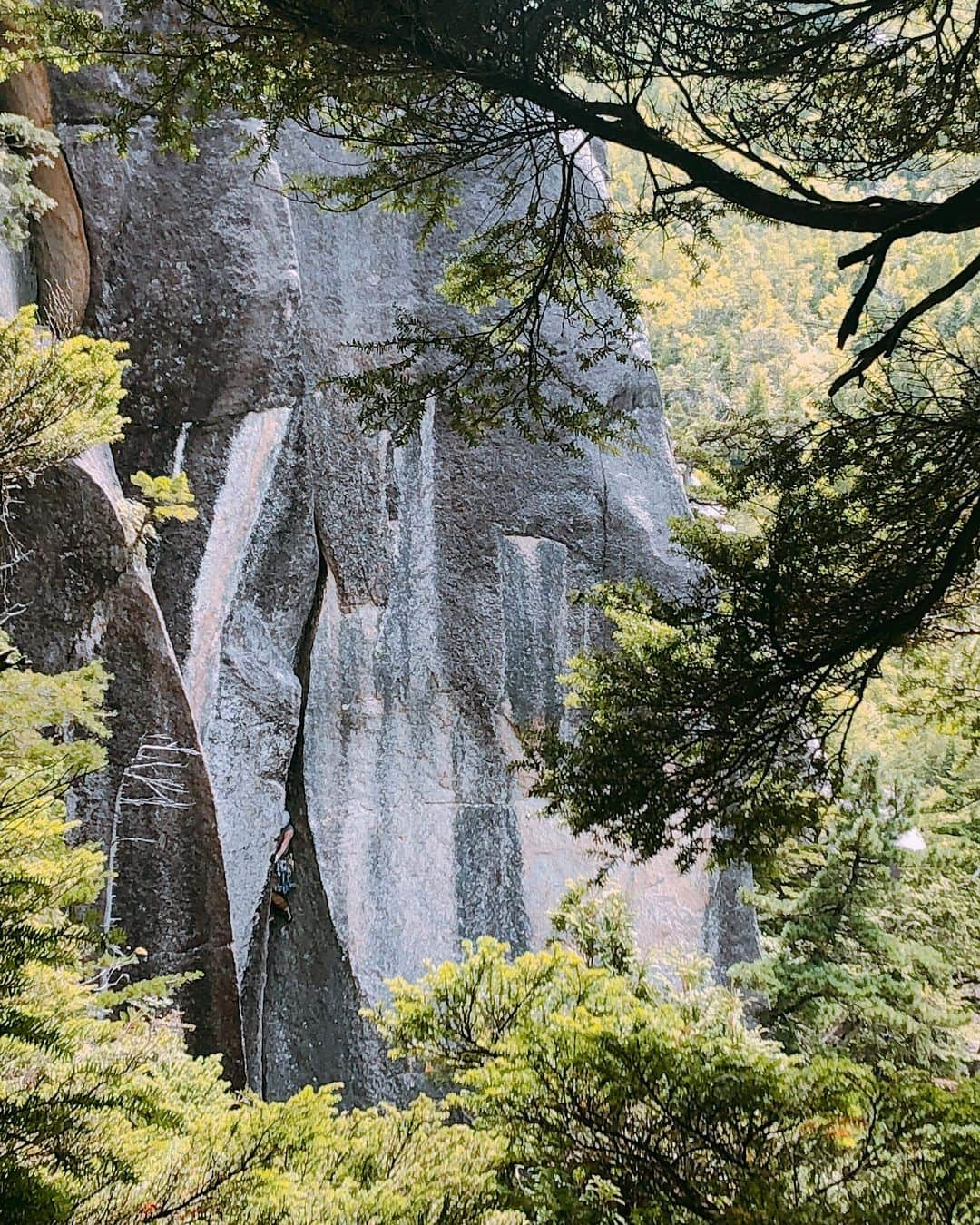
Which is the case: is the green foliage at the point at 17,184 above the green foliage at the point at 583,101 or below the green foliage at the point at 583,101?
above

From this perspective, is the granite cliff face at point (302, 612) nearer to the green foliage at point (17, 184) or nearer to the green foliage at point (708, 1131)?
the green foliage at point (17, 184)

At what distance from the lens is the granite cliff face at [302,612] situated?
6.77 m

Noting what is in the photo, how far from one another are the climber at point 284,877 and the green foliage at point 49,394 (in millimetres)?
5748

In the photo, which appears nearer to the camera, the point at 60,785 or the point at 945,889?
the point at 60,785

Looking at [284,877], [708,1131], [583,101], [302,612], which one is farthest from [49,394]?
[284,877]

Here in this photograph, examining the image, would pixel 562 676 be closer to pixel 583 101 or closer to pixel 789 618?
pixel 789 618

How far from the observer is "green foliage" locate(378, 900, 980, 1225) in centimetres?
236

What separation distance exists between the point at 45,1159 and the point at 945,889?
401 inches

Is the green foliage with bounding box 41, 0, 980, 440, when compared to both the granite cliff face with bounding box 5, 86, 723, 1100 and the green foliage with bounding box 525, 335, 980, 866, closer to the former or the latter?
the green foliage with bounding box 525, 335, 980, 866

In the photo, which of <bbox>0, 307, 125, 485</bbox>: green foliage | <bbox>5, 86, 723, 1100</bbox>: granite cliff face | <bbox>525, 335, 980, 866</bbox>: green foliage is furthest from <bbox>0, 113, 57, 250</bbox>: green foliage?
<bbox>525, 335, 980, 866</bbox>: green foliage

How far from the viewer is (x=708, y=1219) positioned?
251 cm

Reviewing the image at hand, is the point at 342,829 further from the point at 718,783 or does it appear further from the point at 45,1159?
the point at 45,1159

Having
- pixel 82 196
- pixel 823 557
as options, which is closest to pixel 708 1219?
pixel 823 557

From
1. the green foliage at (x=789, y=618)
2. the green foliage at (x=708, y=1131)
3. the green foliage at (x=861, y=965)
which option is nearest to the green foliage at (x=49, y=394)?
the green foliage at (x=789, y=618)
